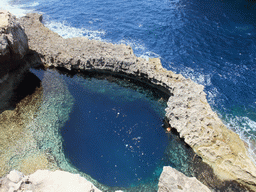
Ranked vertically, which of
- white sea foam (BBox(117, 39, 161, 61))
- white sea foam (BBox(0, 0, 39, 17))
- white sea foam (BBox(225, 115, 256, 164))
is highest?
white sea foam (BBox(0, 0, 39, 17))

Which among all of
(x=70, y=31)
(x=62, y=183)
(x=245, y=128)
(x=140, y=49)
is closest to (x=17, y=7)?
→ (x=70, y=31)

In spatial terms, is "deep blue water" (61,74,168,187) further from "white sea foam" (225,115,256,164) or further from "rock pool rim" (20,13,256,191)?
"white sea foam" (225,115,256,164)

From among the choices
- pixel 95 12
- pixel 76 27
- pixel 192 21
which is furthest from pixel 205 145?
pixel 95 12

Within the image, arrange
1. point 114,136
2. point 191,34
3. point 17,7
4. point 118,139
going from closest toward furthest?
1. point 118,139
2. point 114,136
3. point 191,34
4. point 17,7

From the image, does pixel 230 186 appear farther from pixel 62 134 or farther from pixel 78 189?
pixel 62 134

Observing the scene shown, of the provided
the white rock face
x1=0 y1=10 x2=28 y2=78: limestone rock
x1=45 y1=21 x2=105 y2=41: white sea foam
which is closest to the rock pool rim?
x1=0 y1=10 x2=28 y2=78: limestone rock

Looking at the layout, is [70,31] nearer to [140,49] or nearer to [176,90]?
[140,49]

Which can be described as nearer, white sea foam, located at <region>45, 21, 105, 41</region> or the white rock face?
the white rock face
